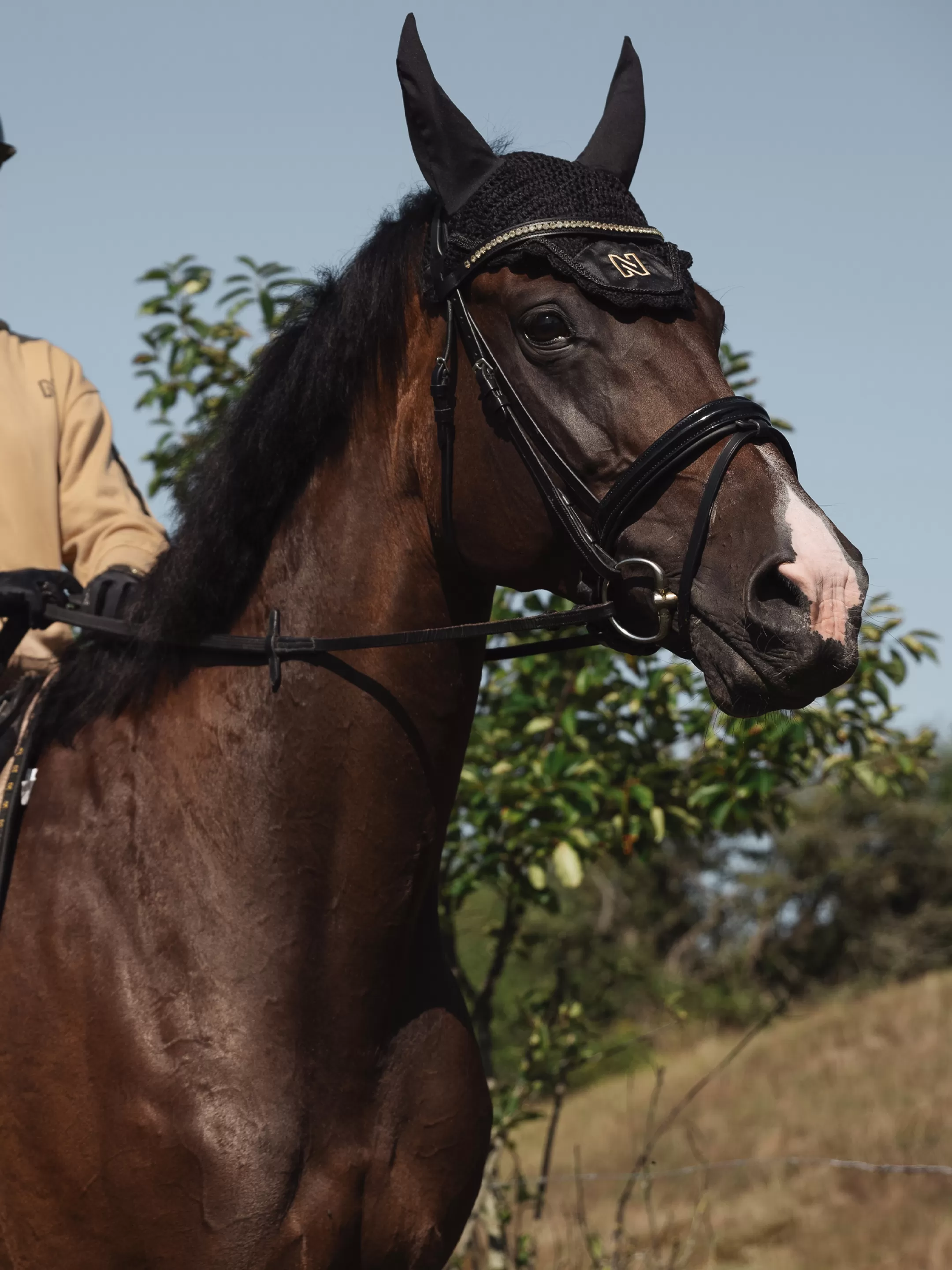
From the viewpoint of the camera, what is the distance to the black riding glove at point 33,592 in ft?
9.90

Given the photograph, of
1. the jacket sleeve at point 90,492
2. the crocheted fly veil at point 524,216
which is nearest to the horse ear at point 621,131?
the crocheted fly veil at point 524,216

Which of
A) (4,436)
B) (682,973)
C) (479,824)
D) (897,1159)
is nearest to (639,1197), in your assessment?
(897,1159)

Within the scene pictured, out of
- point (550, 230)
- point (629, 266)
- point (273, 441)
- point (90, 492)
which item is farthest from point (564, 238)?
point (90, 492)

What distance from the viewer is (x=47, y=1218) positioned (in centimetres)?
248

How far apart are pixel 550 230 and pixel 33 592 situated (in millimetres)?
1452

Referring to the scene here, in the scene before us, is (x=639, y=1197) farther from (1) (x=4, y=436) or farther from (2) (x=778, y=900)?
(2) (x=778, y=900)

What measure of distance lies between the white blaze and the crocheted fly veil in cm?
57

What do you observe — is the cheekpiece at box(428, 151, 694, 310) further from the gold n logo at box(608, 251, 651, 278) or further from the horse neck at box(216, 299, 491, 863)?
the horse neck at box(216, 299, 491, 863)

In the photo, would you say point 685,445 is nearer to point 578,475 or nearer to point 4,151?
point 578,475

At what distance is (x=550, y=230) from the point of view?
8.26 feet

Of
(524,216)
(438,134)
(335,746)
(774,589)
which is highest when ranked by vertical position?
(438,134)

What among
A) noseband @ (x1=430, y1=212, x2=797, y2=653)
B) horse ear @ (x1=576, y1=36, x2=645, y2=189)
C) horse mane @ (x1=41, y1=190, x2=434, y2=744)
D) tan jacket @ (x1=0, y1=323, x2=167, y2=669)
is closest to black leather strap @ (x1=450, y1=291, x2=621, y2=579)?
noseband @ (x1=430, y1=212, x2=797, y2=653)

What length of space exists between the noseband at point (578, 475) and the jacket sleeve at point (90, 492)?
1266 millimetres

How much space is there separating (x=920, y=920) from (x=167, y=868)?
27947 mm
